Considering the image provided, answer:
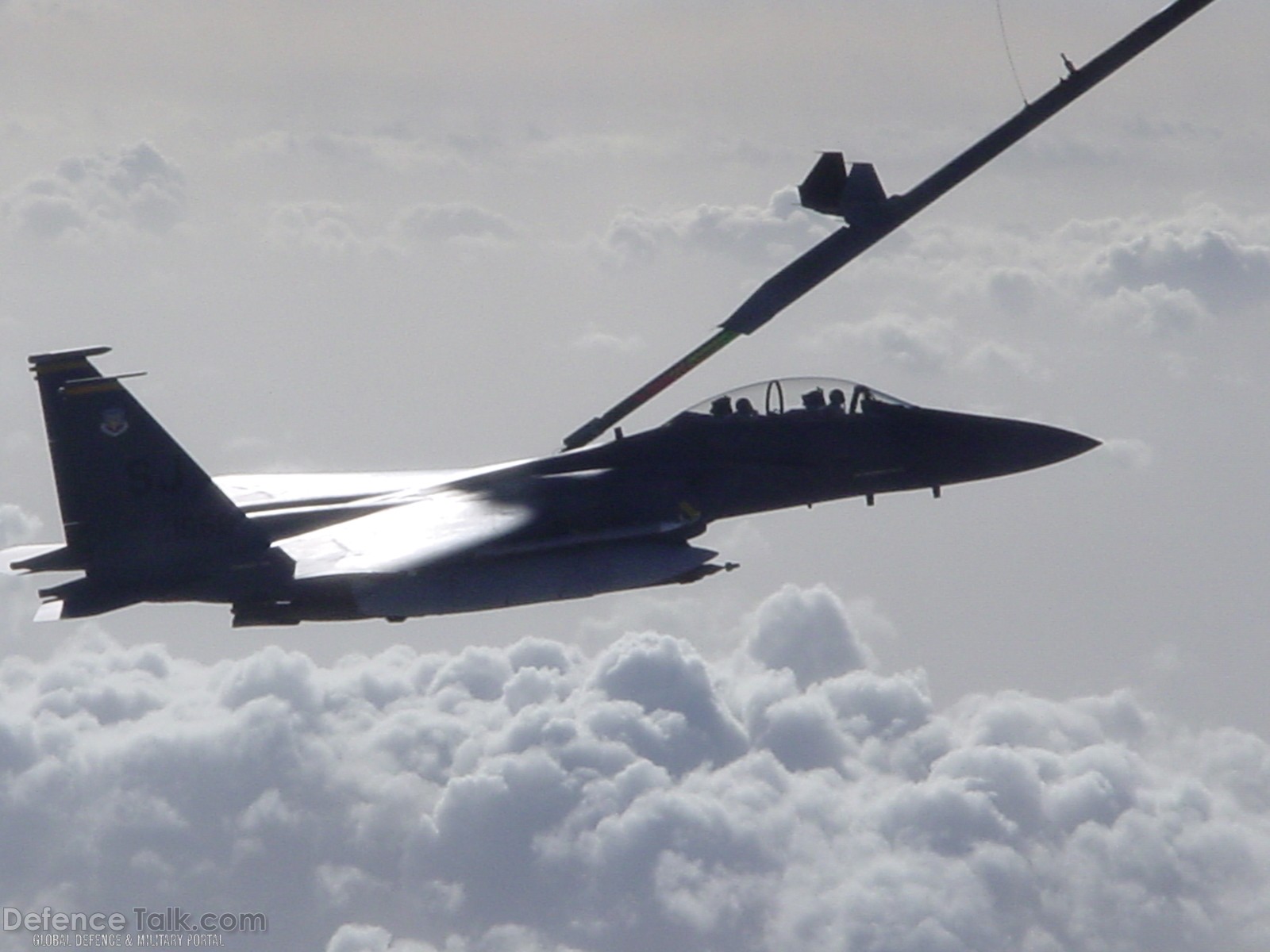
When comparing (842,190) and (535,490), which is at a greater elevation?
(842,190)

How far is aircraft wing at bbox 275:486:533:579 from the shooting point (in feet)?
76.1

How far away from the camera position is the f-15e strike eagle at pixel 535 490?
23.1 meters

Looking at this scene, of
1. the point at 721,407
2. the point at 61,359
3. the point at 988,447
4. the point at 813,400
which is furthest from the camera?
the point at 988,447

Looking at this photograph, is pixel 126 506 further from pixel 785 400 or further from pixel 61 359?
pixel 785 400

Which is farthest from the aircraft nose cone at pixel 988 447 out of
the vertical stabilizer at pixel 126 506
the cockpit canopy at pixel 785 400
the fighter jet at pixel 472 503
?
the vertical stabilizer at pixel 126 506

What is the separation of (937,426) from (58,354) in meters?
17.5

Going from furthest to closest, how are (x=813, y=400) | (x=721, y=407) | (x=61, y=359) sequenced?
(x=813, y=400), (x=721, y=407), (x=61, y=359)

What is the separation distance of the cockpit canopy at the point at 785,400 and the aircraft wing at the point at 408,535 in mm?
4769

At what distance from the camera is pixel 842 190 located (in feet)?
92.8

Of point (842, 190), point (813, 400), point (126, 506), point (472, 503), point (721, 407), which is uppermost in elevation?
point (842, 190)

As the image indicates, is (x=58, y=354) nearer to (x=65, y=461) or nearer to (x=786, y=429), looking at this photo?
(x=65, y=461)

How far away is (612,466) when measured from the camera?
87.4 ft

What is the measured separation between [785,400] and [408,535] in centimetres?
844

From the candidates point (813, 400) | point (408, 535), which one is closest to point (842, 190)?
point (813, 400)
